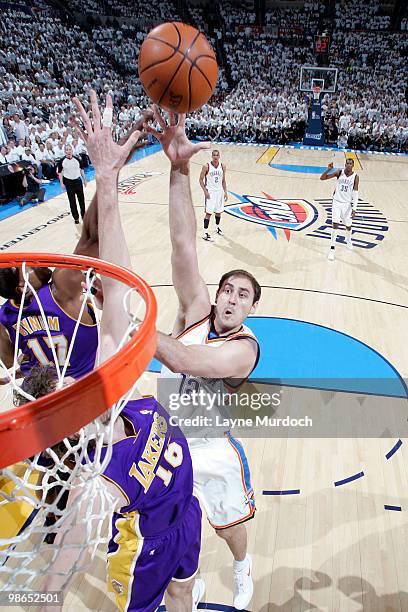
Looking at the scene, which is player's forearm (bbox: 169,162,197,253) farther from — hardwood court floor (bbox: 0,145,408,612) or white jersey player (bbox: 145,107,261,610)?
hardwood court floor (bbox: 0,145,408,612)

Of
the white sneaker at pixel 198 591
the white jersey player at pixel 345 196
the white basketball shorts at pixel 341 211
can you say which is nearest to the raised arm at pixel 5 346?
the white sneaker at pixel 198 591

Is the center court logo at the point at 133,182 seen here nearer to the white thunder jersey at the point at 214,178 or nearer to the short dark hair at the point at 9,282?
the white thunder jersey at the point at 214,178

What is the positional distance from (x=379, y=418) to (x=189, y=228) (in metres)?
2.75

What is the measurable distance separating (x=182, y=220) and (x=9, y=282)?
3.25 ft

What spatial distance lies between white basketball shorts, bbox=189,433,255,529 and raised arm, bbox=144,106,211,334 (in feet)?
2.24

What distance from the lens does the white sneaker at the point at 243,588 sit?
2516 mm

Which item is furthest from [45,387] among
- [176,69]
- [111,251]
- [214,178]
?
[214,178]

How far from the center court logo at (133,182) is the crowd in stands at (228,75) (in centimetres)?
180

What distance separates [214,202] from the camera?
8219mm

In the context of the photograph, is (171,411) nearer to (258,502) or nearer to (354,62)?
(258,502)

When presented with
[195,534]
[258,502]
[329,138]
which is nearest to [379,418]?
[258,502]

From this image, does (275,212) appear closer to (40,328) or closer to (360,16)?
(40,328)

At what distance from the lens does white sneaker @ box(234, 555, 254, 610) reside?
2.52m

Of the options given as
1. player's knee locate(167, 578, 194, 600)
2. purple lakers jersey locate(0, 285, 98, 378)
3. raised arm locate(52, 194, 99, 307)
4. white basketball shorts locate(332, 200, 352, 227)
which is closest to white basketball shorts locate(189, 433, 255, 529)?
player's knee locate(167, 578, 194, 600)
